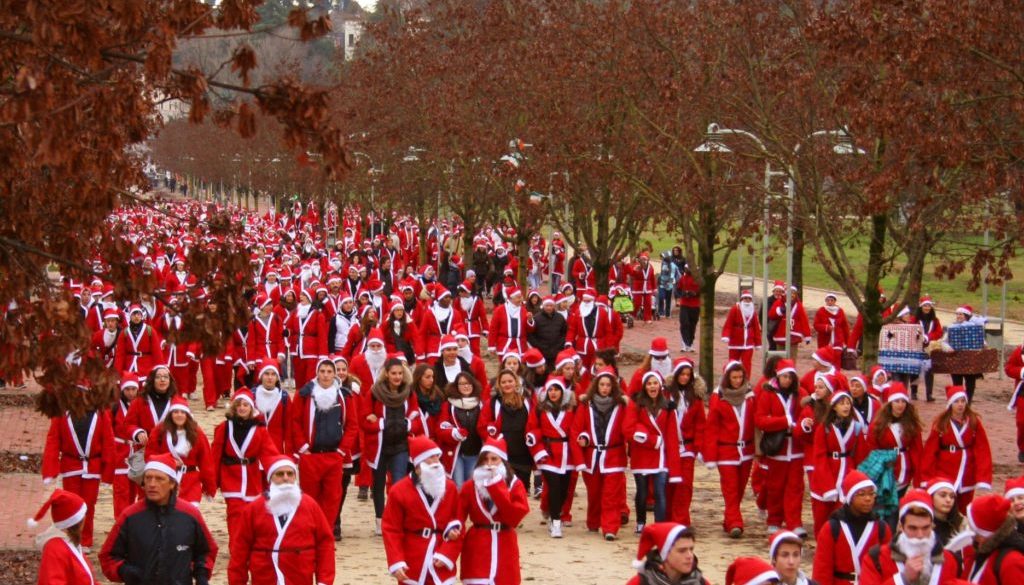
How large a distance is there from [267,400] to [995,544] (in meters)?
7.13

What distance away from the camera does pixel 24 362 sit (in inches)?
322

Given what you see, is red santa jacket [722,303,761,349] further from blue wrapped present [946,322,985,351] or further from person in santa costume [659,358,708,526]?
person in santa costume [659,358,708,526]

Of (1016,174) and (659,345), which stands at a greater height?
(1016,174)

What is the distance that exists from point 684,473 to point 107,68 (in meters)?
8.00

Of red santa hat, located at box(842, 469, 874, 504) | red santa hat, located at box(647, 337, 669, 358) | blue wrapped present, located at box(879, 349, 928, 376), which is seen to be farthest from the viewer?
blue wrapped present, located at box(879, 349, 928, 376)

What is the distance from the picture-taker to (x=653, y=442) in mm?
14805

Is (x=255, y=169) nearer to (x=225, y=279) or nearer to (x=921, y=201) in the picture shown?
(x=921, y=201)

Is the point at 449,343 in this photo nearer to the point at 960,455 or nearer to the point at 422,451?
the point at 960,455

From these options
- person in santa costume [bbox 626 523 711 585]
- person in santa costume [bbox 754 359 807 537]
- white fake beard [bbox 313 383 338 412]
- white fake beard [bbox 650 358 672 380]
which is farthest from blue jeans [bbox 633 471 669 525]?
person in santa costume [bbox 626 523 711 585]

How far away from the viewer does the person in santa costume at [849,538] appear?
10.1 meters

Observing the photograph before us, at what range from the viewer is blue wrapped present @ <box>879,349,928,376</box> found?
933 inches

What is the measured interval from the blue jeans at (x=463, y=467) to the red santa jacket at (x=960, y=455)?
385 cm

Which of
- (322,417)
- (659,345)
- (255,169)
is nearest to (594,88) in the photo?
(659,345)

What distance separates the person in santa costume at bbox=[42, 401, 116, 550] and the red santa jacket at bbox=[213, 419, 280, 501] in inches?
39.9
